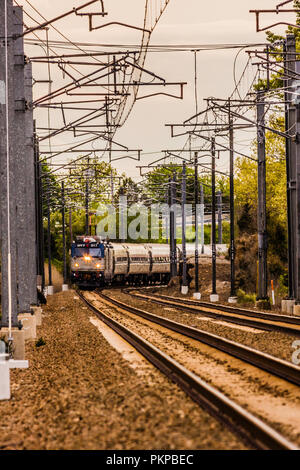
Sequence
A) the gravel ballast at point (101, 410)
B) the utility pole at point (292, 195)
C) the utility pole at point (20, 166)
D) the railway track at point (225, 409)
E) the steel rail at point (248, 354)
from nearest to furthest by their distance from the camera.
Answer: the railway track at point (225, 409) < the gravel ballast at point (101, 410) < the steel rail at point (248, 354) < the utility pole at point (20, 166) < the utility pole at point (292, 195)

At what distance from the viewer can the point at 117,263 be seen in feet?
210

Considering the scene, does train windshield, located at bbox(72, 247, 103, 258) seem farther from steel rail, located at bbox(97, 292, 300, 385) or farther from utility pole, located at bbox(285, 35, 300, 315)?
steel rail, located at bbox(97, 292, 300, 385)

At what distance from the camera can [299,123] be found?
1132 inches

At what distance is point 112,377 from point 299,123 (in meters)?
16.9

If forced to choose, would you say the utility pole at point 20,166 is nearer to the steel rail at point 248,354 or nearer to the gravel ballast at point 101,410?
the steel rail at point 248,354

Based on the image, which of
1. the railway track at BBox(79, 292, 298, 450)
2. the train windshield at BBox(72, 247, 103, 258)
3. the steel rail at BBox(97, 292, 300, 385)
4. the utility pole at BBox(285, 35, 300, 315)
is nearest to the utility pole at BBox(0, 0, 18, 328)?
the railway track at BBox(79, 292, 298, 450)

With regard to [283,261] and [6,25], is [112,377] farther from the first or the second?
[283,261]

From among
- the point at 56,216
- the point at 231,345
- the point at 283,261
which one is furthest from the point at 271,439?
the point at 56,216

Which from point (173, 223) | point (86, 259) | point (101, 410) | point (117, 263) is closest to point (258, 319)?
point (101, 410)

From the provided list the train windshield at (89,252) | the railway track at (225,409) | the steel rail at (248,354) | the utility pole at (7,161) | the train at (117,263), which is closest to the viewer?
the railway track at (225,409)

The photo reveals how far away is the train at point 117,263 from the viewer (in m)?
57.8

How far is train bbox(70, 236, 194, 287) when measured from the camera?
5784cm

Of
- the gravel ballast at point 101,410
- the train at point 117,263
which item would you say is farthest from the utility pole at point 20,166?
the train at point 117,263

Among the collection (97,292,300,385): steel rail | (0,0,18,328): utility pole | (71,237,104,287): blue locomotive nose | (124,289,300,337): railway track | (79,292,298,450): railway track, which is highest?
(0,0,18,328): utility pole
